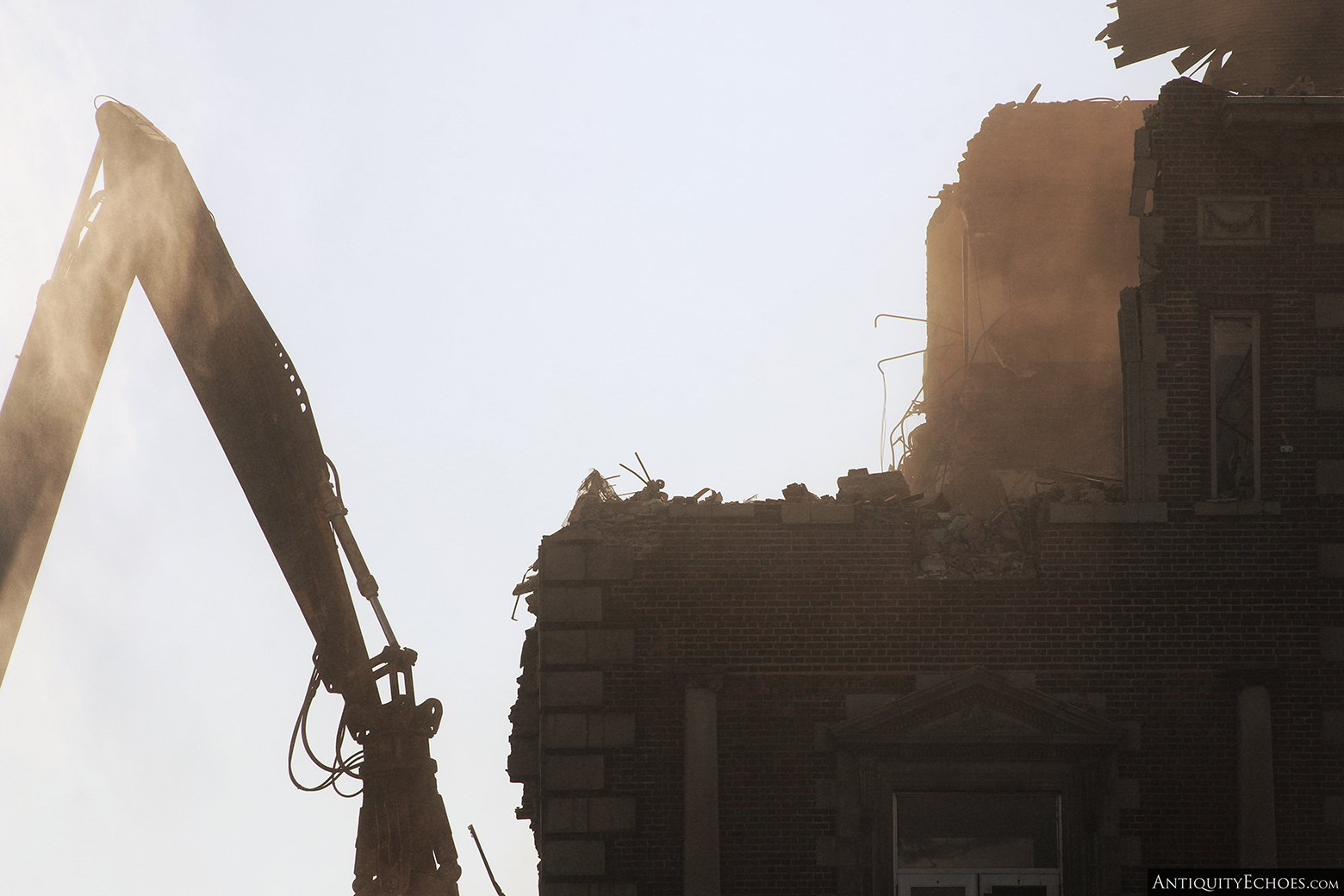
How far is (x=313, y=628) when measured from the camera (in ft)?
36.9

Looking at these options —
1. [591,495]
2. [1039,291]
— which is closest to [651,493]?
[591,495]

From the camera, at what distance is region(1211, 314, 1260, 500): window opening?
1305 centimetres

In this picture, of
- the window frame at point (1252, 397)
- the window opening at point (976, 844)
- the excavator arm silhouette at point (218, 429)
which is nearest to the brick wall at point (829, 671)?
the window opening at point (976, 844)

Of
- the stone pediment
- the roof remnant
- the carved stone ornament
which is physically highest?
the roof remnant

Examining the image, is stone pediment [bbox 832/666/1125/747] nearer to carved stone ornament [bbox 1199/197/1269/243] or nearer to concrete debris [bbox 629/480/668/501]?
concrete debris [bbox 629/480/668/501]

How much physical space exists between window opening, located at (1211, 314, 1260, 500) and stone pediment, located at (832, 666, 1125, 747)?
2482mm

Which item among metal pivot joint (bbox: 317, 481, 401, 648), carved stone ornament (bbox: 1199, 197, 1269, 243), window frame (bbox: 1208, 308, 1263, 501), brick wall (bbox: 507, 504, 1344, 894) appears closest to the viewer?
metal pivot joint (bbox: 317, 481, 401, 648)

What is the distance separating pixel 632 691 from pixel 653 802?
3.19 feet

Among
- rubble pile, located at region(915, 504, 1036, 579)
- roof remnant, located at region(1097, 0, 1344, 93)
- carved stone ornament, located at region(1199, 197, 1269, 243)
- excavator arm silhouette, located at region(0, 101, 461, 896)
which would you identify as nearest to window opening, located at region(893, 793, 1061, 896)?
rubble pile, located at region(915, 504, 1036, 579)

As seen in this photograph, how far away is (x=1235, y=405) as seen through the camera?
1315cm

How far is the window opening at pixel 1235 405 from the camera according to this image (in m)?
13.0

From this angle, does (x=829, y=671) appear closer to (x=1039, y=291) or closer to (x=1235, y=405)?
(x=1235, y=405)

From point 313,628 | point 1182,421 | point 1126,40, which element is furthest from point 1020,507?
point 1126,40

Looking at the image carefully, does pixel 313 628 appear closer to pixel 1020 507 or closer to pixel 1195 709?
pixel 1020 507
